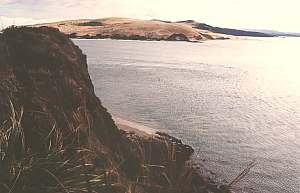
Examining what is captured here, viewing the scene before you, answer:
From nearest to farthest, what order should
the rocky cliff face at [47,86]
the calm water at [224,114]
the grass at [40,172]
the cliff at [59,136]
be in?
the grass at [40,172], the cliff at [59,136], the rocky cliff face at [47,86], the calm water at [224,114]

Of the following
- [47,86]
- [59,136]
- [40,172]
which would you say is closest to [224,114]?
[47,86]

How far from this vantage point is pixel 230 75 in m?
77.7

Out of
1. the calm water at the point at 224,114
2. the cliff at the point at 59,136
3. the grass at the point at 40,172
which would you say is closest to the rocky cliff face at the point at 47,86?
the cliff at the point at 59,136

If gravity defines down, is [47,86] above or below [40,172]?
above

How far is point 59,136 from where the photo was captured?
28.6 feet

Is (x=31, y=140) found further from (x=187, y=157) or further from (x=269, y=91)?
(x=269, y=91)

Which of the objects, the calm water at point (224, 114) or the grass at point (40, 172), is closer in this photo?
the grass at point (40, 172)

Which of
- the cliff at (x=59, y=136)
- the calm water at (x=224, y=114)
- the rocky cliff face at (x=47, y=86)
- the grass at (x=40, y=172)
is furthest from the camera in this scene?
the calm water at (x=224, y=114)

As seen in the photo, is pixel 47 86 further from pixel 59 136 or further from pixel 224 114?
pixel 224 114

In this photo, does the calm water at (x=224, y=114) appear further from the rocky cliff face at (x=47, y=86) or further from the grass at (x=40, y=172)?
the grass at (x=40, y=172)

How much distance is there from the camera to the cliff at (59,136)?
682cm

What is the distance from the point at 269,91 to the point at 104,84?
21.0 metres

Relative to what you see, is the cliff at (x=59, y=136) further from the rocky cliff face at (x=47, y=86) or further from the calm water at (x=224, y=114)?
the calm water at (x=224, y=114)

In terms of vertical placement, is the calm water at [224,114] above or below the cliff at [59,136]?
below
